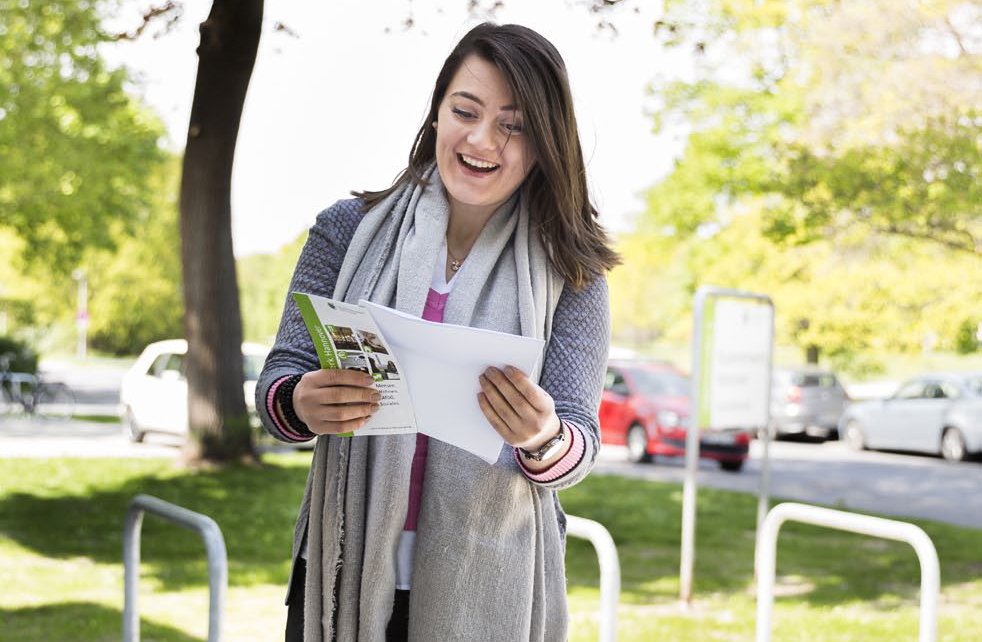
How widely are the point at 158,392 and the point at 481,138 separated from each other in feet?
53.2

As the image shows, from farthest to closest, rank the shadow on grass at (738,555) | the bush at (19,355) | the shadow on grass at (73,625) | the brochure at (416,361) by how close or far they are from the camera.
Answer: the bush at (19,355), the shadow on grass at (738,555), the shadow on grass at (73,625), the brochure at (416,361)

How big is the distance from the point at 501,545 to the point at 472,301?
45 cm

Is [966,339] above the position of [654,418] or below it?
above

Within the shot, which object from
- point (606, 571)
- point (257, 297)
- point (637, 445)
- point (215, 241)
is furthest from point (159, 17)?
point (257, 297)

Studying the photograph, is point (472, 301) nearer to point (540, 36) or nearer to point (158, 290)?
point (540, 36)

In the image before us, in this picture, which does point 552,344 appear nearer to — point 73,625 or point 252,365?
point 73,625

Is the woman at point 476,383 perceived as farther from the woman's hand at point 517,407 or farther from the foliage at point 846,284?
the foliage at point 846,284

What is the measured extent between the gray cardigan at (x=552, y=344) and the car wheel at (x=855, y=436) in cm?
1983

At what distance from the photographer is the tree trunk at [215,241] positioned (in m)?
10.9

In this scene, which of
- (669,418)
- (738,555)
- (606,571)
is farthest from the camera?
(669,418)

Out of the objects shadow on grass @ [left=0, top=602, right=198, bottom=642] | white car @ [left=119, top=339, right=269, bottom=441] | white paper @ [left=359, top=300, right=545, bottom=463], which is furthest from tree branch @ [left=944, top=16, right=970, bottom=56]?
white car @ [left=119, top=339, right=269, bottom=441]

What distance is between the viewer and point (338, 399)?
198 cm

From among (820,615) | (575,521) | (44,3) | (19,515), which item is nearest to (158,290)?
(44,3)

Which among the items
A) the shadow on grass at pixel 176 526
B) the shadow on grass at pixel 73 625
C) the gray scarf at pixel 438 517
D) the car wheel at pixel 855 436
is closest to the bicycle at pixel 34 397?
the shadow on grass at pixel 176 526
